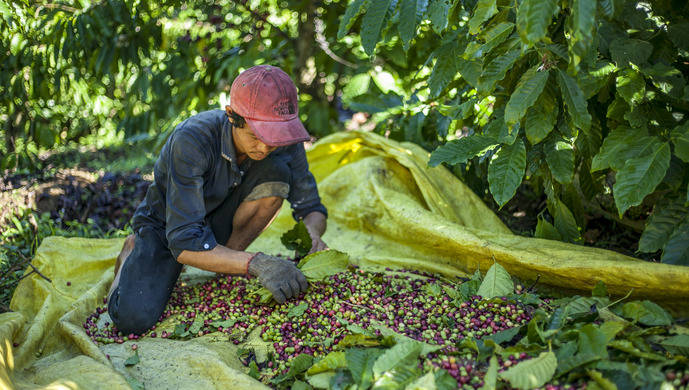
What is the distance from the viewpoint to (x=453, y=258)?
2.31 metres

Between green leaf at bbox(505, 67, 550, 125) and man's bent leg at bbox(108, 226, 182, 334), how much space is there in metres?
1.37

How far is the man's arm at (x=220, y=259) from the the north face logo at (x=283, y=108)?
0.49 meters

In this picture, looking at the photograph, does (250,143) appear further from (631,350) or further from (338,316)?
(631,350)

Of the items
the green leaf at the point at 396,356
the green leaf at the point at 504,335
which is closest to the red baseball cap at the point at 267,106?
the green leaf at the point at 396,356

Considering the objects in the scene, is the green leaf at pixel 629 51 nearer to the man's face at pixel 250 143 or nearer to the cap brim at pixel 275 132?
the cap brim at pixel 275 132

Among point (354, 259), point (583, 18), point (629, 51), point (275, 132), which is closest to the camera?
point (583, 18)

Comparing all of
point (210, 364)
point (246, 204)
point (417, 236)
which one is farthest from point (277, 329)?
point (417, 236)

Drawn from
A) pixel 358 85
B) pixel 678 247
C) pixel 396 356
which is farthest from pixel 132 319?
pixel 358 85

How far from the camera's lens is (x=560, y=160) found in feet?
5.77

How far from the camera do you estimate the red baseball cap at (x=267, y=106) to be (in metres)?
1.87

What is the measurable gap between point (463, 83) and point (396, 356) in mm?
1287

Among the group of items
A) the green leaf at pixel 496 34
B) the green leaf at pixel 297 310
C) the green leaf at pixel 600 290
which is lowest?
the green leaf at pixel 297 310

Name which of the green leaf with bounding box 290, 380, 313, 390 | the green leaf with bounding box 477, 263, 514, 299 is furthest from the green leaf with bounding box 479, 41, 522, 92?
the green leaf with bounding box 290, 380, 313, 390

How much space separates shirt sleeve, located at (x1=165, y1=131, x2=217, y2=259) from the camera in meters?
1.88
